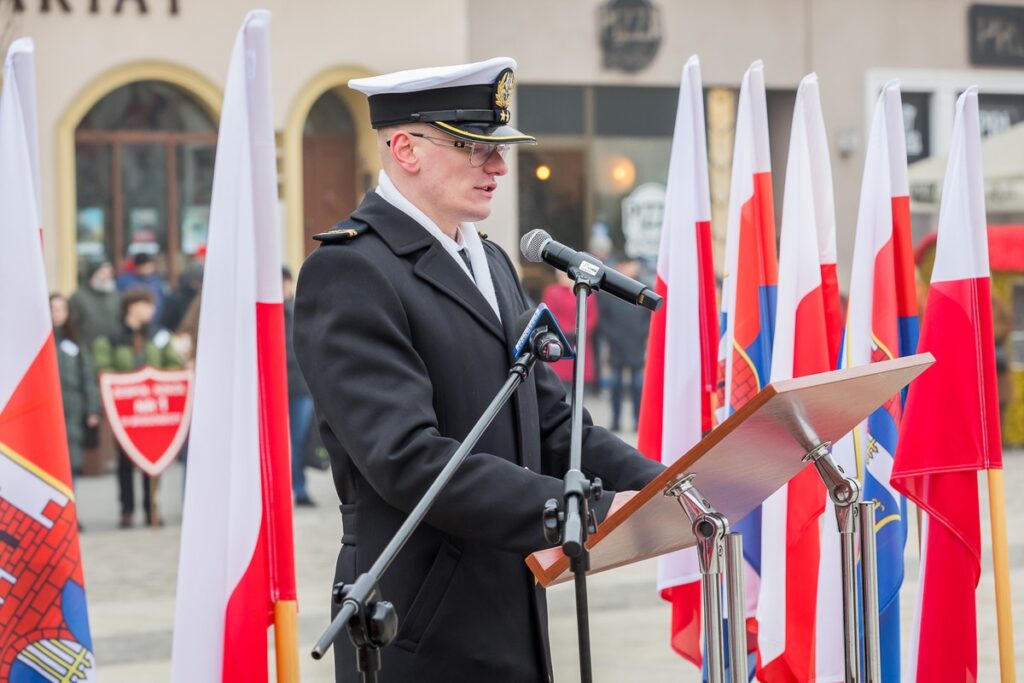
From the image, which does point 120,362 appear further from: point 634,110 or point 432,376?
point 634,110

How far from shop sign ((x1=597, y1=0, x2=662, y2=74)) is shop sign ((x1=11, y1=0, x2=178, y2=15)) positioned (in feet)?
17.0

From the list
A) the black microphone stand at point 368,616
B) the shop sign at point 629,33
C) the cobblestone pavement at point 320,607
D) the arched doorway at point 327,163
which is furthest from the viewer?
the shop sign at point 629,33

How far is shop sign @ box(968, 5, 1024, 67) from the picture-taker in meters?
20.1

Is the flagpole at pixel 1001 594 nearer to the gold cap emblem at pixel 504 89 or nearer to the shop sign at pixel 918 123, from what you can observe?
the gold cap emblem at pixel 504 89

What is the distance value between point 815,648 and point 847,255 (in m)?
15.0

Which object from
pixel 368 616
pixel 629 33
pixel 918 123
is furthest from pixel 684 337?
pixel 918 123

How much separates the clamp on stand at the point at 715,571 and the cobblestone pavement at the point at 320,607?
3.90 meters

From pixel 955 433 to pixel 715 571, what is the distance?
216 centimetres

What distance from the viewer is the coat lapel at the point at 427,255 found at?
3195mm

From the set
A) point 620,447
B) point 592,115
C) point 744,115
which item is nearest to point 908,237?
point 744,115

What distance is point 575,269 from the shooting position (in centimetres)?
285

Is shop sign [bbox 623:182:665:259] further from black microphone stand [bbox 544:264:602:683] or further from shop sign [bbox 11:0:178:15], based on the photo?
black microphone stand [bbox 544:264:602:683]

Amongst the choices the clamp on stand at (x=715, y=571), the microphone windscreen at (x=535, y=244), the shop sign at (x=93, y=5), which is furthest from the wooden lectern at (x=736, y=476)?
the shop sign at (x=93, y=5)

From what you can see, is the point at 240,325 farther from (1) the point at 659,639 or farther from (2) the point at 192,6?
(2) the point at 192,6
